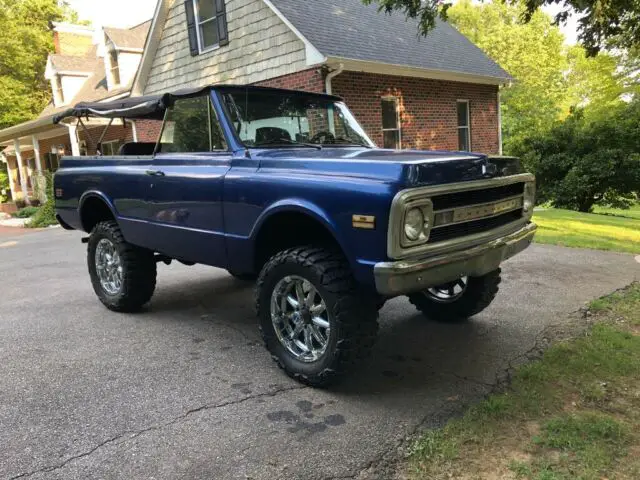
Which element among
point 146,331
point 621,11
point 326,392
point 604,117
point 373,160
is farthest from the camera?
point 604,117

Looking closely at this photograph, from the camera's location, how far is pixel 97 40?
19375mm

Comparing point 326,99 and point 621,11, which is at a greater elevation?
point 621,11

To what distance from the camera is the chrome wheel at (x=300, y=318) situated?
338 centimetres

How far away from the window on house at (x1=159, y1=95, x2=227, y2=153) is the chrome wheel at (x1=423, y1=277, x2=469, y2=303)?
2156 millimetres

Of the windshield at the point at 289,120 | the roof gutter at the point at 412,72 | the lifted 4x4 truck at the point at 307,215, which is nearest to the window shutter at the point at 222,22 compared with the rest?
the roof gutter at the point at 412,72

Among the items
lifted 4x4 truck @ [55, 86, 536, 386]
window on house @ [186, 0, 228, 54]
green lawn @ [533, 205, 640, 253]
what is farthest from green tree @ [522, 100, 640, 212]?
lifted 4x4 truck @ [55, 86, 536, 386]

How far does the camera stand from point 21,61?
27.2 meters

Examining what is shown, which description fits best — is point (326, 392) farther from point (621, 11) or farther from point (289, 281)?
point (621, 11)

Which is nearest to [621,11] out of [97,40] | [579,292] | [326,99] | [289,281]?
[579,292]

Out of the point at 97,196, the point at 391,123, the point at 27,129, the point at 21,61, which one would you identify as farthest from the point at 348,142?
the point at 21,61

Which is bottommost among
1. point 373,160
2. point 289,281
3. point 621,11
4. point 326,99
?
point 289,281

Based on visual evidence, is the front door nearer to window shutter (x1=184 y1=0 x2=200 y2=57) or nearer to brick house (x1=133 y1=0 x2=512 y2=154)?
brick house (x1=133 y1=0 x2=512 y2=154)

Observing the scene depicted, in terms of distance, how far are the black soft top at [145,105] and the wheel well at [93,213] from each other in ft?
2.89

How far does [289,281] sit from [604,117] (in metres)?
14.5
